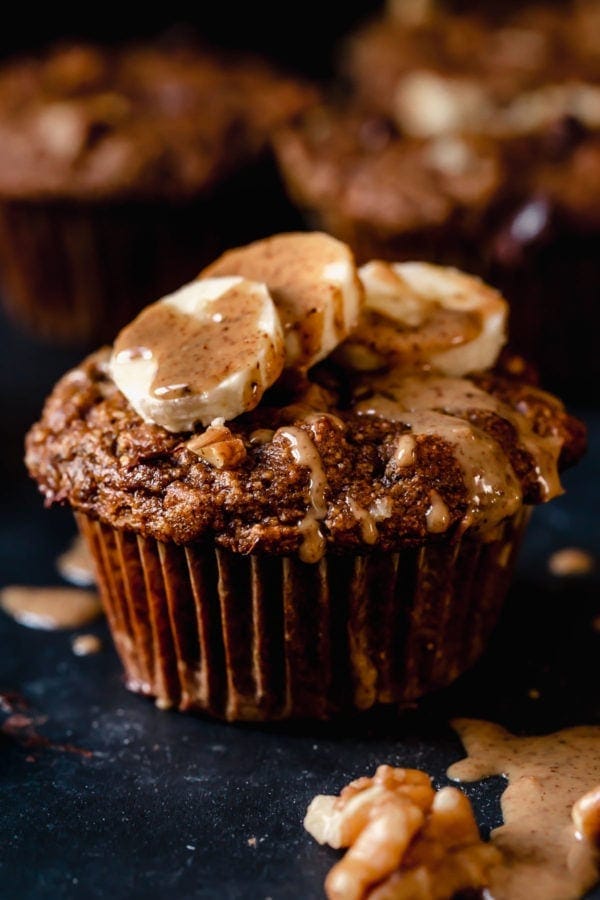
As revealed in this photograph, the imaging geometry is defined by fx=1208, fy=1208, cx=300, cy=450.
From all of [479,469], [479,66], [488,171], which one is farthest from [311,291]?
[479,66]

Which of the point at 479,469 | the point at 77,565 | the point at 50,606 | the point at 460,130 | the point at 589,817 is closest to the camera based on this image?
the point at 589,817

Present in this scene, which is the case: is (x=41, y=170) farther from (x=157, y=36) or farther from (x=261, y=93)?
(x=157, y=36)

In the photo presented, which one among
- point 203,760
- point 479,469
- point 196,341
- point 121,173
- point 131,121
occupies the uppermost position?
point 196,341

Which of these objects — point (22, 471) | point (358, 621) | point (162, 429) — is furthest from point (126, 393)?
point (22, 471)

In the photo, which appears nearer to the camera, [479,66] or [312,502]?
[312,502]

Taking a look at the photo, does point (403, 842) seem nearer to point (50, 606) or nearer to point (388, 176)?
point (50, 606)

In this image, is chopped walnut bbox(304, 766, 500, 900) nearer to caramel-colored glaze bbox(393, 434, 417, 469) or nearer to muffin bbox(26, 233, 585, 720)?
muffin bbox(26, 233, 585, 720)

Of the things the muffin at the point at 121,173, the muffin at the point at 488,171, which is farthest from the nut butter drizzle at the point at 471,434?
the muffin at the point at 121,173
